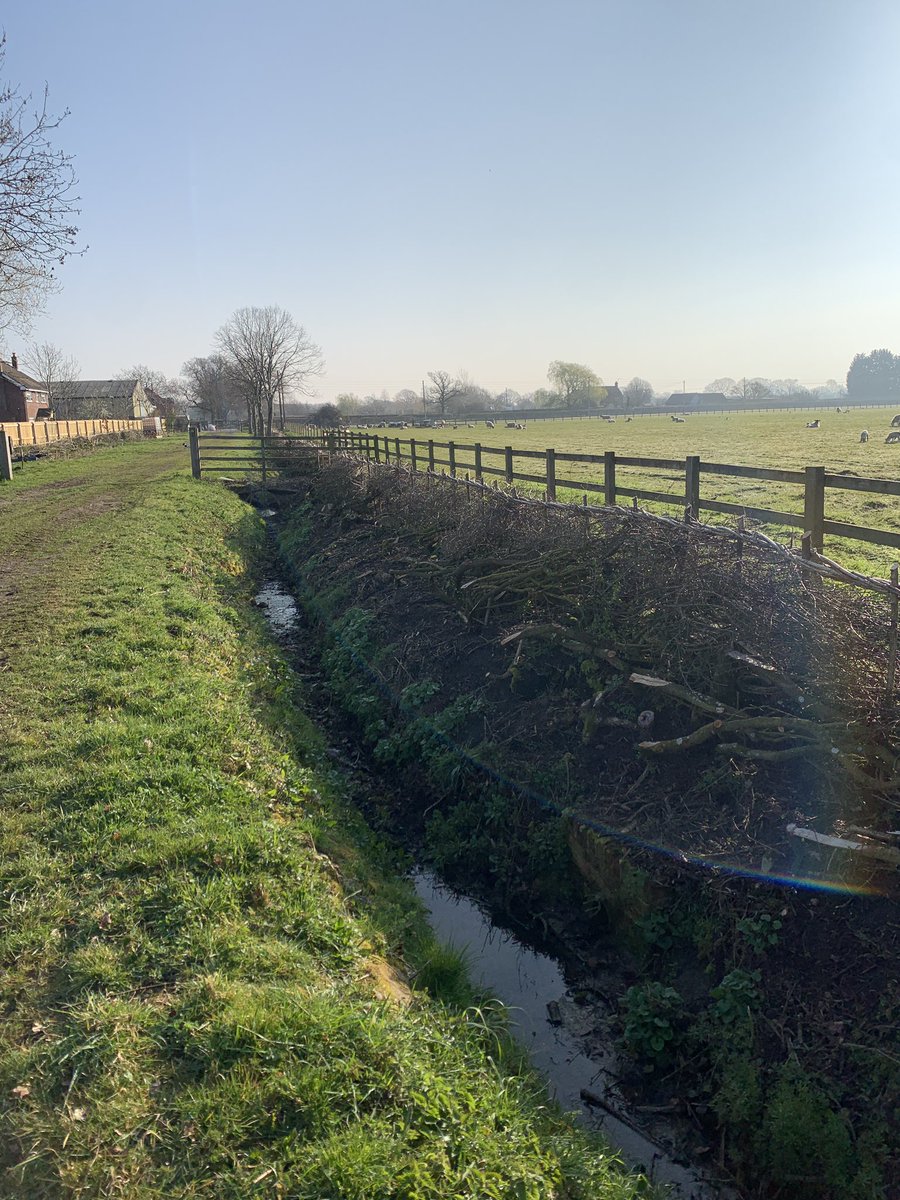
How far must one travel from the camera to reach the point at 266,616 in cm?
1227

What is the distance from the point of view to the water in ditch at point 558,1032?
3.70m

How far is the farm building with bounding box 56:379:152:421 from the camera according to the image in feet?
240

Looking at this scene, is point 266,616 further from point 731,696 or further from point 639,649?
point 731,696

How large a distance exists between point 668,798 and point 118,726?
157 inches

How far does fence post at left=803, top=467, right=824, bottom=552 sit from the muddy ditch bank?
1.23 meters

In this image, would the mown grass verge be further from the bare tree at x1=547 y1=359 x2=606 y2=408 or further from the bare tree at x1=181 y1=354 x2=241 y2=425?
the bare tree at x1=547 y1=359 x2=606 y2=408

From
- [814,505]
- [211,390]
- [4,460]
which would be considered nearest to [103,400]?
[211,390]

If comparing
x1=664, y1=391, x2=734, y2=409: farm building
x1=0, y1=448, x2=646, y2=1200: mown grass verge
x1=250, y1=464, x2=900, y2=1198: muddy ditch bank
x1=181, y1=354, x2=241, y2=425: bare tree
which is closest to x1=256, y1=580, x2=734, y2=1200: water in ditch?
x1=250, y1=464, x2=900, y2=1198: muddy ditch bank

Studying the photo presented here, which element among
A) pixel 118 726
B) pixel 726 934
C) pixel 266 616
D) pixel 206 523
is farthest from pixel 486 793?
pixel 206 523

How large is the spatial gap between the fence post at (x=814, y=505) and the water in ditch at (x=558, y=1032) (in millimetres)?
3900

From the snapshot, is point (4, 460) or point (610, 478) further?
point (4, 460)

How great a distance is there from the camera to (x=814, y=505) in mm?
6656

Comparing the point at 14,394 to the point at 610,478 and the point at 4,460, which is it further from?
the point at 610,478

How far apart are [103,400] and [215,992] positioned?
83880 millimetres
